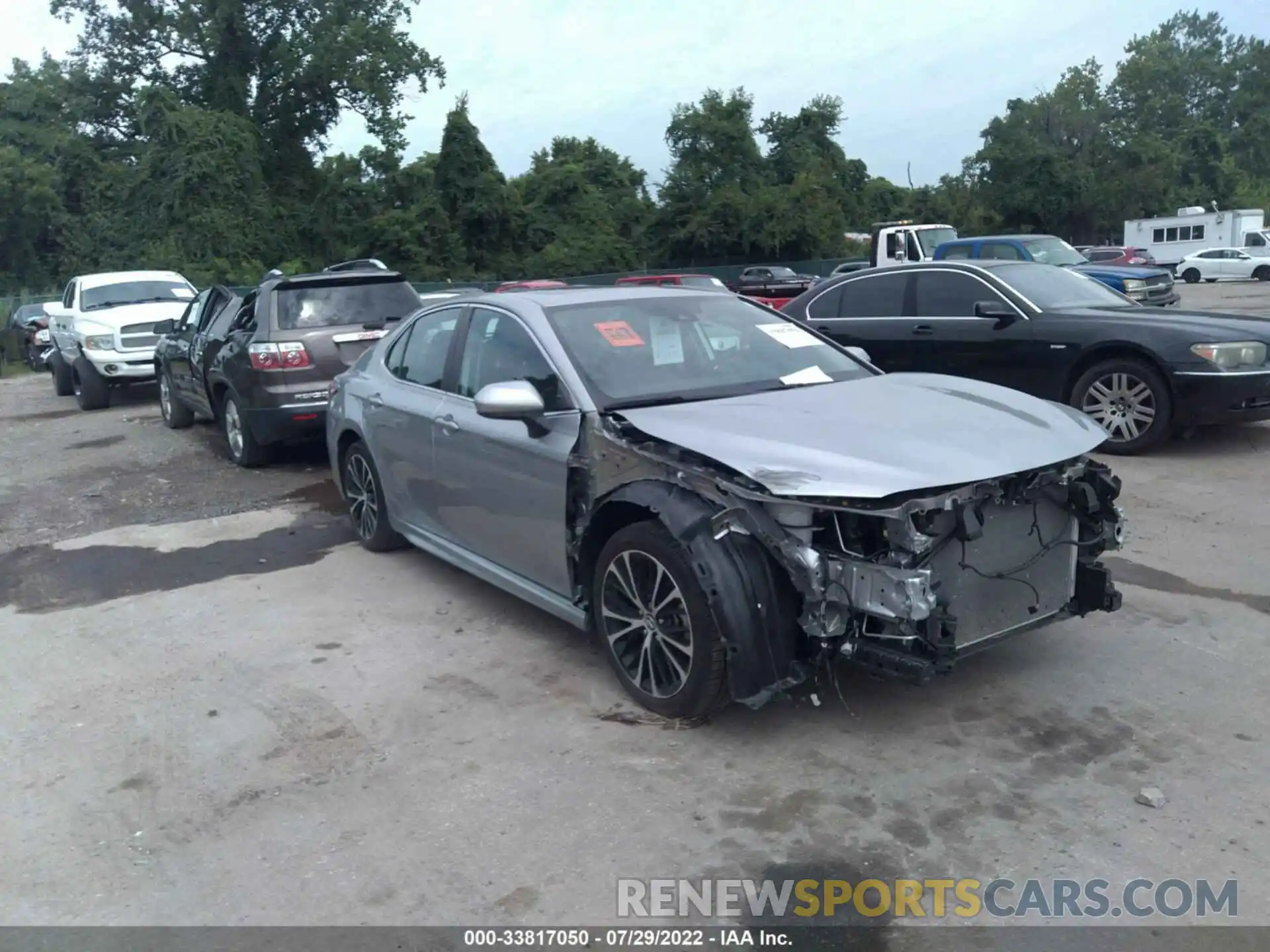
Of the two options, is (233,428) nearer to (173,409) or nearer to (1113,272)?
(173,409)

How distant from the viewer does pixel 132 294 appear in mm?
16984

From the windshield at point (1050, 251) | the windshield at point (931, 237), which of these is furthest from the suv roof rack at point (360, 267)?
the windshield at point (931, 237)

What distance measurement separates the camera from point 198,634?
6004mm

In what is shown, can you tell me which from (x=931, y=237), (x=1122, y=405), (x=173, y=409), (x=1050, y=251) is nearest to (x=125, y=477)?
(x=173, y=409)

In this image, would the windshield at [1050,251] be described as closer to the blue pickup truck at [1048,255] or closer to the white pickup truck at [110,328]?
the blue pickup truck at [1048,255]

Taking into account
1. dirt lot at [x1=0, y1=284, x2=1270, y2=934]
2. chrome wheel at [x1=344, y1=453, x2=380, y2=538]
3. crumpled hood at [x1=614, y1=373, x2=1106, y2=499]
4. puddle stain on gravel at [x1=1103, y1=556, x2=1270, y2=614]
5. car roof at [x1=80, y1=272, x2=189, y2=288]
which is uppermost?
car roof at [x1=80, y1=272, x2=189, y2=288]

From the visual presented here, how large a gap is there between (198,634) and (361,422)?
5.38 feet

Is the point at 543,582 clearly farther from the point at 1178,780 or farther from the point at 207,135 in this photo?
the point at 207,135

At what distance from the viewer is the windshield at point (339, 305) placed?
A: 383 inches

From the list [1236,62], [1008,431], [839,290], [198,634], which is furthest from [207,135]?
[1236,62]

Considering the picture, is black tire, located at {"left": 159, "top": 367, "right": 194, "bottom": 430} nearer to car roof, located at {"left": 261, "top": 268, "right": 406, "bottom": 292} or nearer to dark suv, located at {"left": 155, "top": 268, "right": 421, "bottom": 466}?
dark suv, located at {"left": 155, "top": 268, "right": 421, "bottom": 466}

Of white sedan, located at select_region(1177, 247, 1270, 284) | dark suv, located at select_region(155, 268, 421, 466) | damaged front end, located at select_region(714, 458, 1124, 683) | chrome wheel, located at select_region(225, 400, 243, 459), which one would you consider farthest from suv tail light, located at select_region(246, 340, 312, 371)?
white sedan, located at select_region(1177, 247, 1270, 284)

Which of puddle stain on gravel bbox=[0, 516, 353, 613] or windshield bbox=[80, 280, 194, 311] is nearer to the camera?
puddle stain on gravel bbox=[0, 516, 353, 613]

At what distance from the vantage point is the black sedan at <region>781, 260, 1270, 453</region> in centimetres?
853
